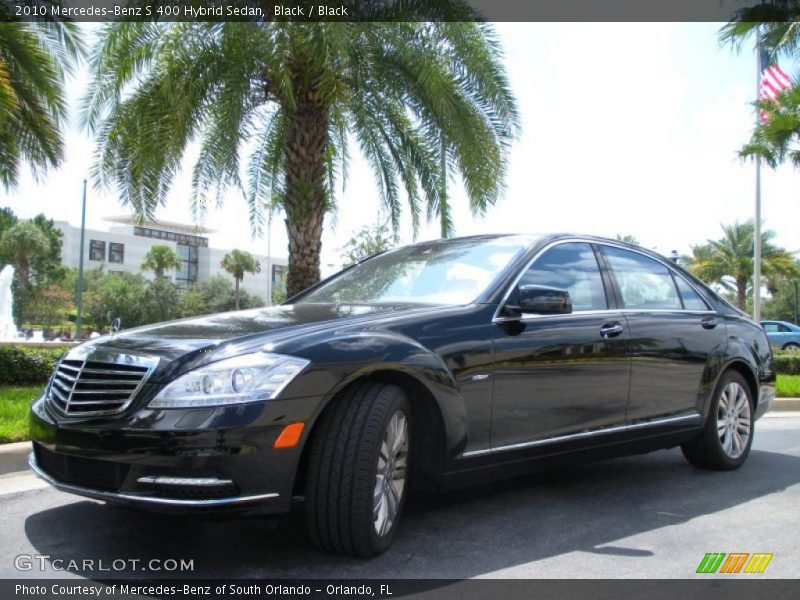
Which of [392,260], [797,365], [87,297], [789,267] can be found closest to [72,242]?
[87,297]

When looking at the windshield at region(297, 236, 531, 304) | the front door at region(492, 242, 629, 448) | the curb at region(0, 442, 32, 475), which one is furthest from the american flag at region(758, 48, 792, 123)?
the curb at region(0, 442, 32, 475)

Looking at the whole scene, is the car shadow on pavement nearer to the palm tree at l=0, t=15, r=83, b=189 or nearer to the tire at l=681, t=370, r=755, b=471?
the tire at l=681, t=370, r=755, b=471

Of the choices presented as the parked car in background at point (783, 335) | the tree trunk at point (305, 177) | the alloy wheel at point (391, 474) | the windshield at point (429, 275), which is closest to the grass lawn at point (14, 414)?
the windshield at point (429, 275)

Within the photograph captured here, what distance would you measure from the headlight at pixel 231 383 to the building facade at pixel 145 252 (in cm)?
8773

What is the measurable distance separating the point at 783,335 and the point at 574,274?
1248 inches

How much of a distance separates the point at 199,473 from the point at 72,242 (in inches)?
4120

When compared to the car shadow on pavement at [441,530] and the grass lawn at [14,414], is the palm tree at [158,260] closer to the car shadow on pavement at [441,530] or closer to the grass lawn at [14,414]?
the grass lawn at [14,414]

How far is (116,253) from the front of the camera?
106 meters

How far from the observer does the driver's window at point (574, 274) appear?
4605 millimetres

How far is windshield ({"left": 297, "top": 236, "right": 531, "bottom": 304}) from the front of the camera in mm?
4344

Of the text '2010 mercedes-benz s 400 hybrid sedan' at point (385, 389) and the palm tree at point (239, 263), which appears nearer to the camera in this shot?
the text '2010 mercedes-benz s 400 hybrid sedan' at point (385, 389)

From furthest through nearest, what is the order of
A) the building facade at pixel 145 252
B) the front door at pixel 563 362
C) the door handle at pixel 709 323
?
the building facade at pixel 145 252 < the door handle at pixel 709 323 < the front door at pixel 563 362

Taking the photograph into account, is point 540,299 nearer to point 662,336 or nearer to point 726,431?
point 662,336

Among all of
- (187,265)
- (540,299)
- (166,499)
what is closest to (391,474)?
(166,499)
